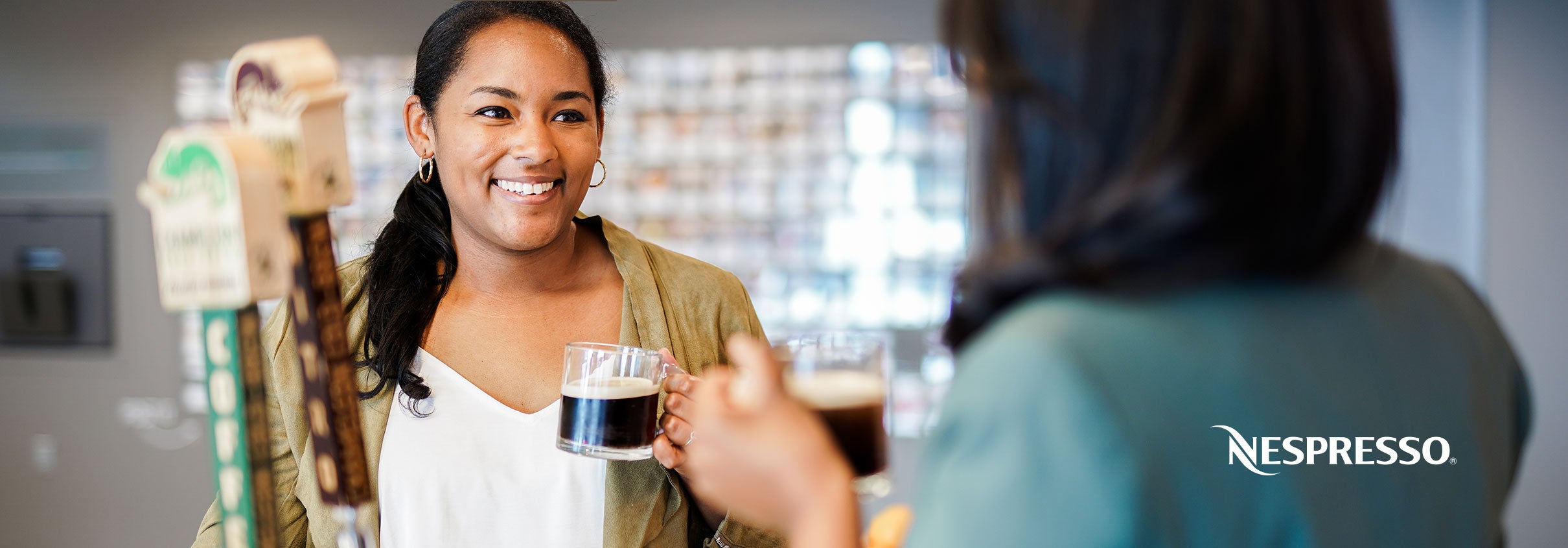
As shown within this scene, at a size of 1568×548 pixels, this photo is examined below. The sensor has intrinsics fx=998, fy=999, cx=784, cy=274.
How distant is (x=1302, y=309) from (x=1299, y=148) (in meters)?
0.10

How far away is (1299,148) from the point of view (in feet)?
1.74

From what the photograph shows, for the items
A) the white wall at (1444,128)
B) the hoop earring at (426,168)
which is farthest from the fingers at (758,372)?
the white wall at (1444,128)

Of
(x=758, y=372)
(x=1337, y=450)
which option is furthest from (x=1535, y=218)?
(x=758, y=372)

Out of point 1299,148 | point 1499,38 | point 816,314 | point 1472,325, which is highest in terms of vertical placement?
point 1499,38

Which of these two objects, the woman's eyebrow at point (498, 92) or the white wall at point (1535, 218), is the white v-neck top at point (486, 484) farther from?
the white wall at point (1535, 218)

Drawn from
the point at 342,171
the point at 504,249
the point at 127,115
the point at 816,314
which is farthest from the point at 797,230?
the point at 342,171

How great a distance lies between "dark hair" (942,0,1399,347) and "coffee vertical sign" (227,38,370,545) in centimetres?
45

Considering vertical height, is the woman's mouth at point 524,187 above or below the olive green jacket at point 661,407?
above

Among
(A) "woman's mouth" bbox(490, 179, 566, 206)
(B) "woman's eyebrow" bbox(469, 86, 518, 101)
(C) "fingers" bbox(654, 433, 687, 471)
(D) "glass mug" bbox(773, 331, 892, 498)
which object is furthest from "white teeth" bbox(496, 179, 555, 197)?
(D) "glass mug" bbox(773, 331, 892, 498)

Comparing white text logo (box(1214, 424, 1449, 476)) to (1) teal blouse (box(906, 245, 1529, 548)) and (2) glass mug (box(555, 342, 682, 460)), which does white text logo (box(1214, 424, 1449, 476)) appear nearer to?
(1) teal blouse (box(906, 245, 1529, 548))

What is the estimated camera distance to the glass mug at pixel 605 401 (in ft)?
4.23

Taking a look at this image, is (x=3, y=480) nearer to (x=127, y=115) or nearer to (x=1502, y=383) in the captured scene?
(x=127, y=115)

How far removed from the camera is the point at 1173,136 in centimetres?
51

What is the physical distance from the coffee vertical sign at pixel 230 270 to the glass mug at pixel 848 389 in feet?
1.63
